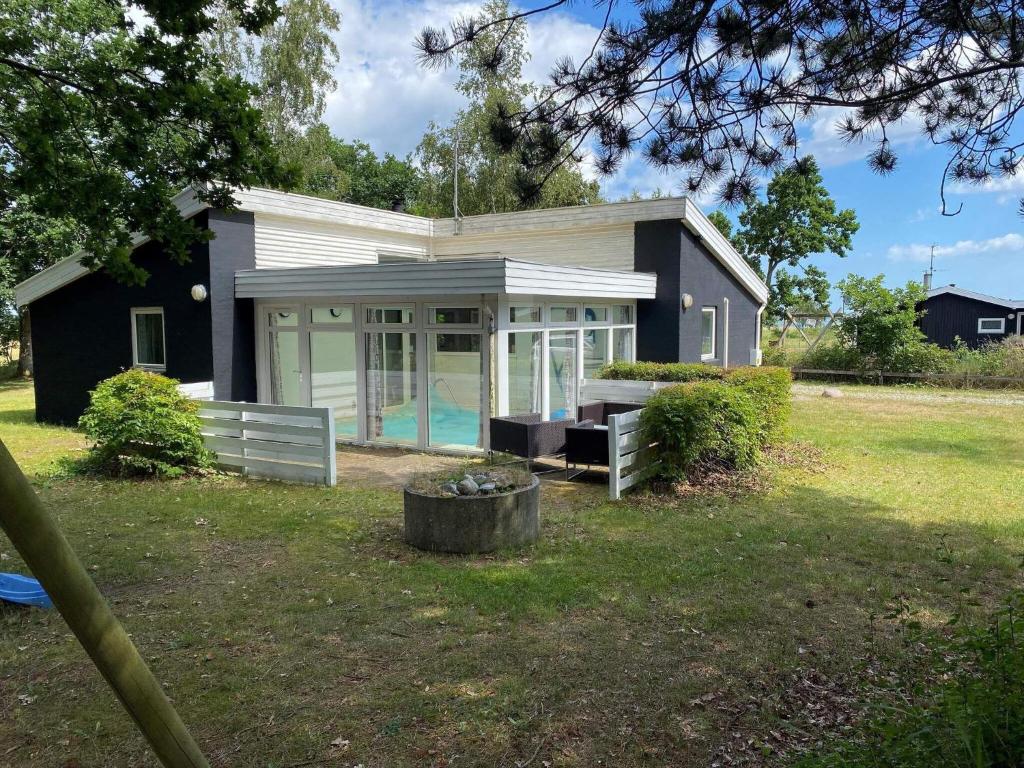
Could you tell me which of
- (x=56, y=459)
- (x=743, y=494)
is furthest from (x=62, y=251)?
(x=743, y=494)

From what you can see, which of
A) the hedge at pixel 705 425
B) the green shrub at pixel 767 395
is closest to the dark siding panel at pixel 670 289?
the green shrub at pixel 767 395

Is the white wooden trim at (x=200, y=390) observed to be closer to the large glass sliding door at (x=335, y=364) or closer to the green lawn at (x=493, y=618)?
the large glass sliding door at (x=335, y=364)

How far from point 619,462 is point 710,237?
8.50 m

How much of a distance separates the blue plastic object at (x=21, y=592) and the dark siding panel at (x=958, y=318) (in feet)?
95.5

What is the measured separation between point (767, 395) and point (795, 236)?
21052 millimetres

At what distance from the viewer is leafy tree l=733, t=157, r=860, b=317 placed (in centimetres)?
2841

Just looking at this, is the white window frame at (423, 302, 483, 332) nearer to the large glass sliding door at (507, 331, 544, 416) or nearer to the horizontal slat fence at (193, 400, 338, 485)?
the large glass sliding door at (507, 331, 544, 416)

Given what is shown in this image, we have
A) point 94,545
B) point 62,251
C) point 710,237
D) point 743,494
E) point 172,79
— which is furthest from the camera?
point 62,251

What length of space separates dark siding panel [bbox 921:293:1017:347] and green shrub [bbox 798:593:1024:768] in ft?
90.6

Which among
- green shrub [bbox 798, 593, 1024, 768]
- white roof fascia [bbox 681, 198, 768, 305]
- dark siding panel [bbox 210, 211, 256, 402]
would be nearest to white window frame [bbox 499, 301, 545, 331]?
white roof fascia [bbox 681, 198, 768, 305]

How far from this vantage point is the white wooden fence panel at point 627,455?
8.09 metres

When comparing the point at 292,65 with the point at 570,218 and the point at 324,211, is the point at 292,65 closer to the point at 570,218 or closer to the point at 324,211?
the point at 324,211

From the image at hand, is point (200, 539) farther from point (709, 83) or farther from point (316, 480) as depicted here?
point (709, 83)

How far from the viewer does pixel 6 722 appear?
3592 mm
